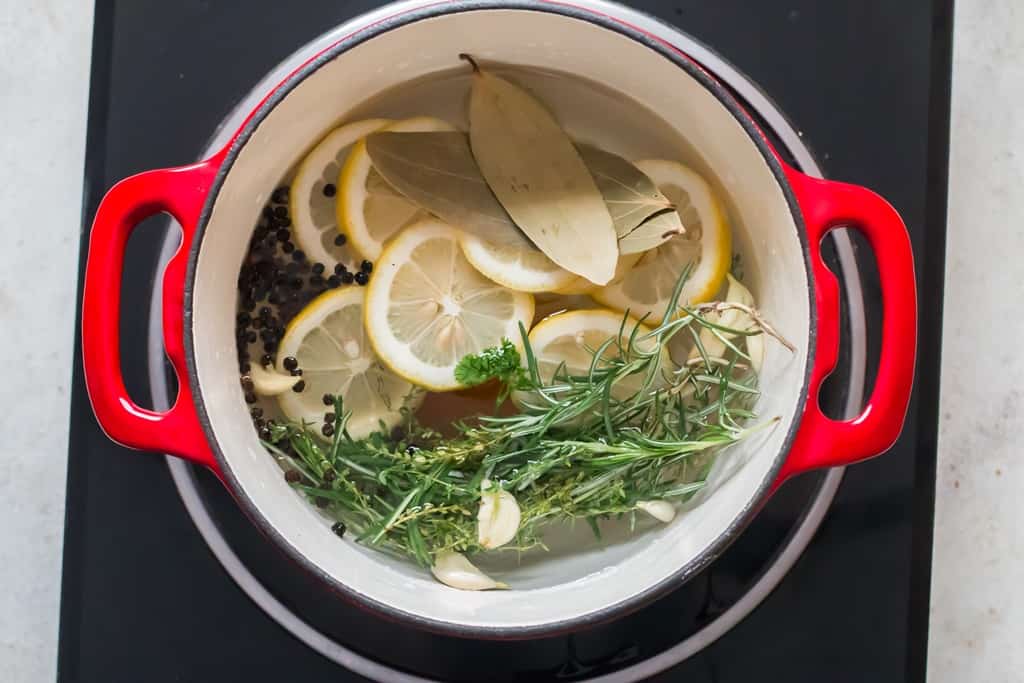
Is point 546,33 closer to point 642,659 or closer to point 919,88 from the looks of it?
point 919,88

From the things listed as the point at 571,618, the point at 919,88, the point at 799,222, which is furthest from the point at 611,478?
the point at 919,88

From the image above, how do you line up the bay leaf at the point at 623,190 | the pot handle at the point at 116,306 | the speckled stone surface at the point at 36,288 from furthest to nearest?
the speckled stone surface at the point at 36,288 < the bay leaf at the point at 623,190 < the pot handle at the point at 116,306

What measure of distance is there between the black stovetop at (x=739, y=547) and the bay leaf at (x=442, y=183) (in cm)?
10

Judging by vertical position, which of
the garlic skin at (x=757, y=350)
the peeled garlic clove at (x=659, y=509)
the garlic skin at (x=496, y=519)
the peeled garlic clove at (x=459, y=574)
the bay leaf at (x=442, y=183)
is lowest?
the peeled garlic clove at (x=459, y=574)

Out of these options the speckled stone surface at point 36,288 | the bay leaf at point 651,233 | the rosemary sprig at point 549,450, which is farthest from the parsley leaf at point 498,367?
the speckled stone surface at point 36,288

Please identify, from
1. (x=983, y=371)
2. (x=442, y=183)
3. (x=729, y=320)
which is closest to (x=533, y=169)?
(x=442, y=183)

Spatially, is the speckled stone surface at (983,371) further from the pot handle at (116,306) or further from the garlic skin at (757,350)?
the pot handle at (116,306)

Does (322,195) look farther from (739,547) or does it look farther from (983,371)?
(983,371)

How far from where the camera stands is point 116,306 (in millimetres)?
548

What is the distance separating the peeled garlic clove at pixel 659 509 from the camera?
626 millimetres

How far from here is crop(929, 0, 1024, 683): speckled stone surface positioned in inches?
29.4

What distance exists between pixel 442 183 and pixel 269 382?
0.19 meters

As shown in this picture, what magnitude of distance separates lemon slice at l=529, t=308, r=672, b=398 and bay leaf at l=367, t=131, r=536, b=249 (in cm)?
6

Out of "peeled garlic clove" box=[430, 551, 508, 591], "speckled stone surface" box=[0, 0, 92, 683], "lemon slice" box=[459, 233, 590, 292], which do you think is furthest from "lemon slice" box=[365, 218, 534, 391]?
"speckled stone surface" box=[0, 0, 92, 683]
